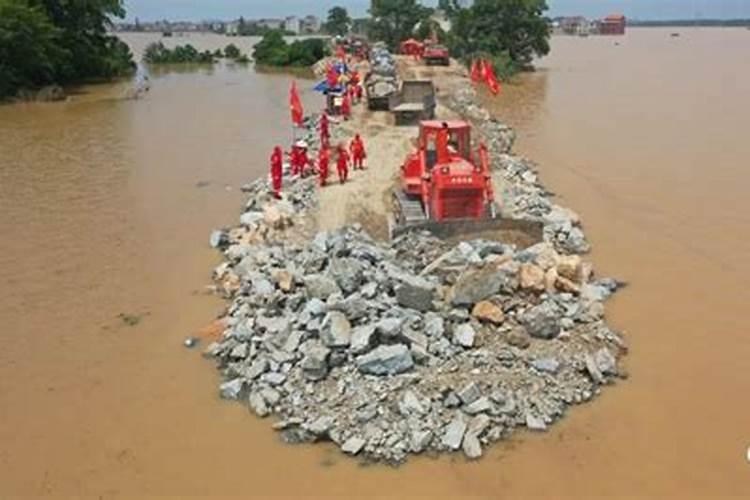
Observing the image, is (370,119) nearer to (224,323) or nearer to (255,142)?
(255,142)

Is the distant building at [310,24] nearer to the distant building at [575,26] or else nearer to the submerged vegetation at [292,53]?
the distant building at [575,26]

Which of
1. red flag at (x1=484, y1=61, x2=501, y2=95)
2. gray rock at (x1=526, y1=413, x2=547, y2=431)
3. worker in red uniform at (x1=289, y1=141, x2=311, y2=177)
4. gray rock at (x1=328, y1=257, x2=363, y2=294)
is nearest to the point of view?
gray rock at (x1=526, y1=413, x2=547, y2=431)

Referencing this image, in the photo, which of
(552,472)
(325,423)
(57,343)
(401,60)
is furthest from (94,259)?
(401,60)

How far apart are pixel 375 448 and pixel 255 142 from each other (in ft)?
69.7

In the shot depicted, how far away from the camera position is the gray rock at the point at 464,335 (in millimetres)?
10258

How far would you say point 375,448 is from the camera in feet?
29.0

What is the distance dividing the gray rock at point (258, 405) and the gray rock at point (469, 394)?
2352 millimetres

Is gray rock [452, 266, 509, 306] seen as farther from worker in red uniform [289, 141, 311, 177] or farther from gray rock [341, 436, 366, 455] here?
worker in red uniform [289, 141, 311, 177]

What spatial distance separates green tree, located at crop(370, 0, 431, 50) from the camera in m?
67.6

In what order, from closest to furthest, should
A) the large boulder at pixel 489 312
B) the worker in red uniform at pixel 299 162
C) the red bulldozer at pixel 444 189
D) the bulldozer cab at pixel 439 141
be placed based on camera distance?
1. the large boulder at pixel 489 312
2. the red bulldozer at pixel 444 189
3. the bulldozer cab at pixel 439 141
4. the worker in red uniform at pixel 299 162

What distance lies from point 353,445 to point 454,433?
1129 mm

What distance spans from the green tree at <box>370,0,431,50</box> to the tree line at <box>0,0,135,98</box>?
2069cm

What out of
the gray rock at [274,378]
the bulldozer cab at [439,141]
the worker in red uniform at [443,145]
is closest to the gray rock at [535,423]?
the gray rock at [274,378]

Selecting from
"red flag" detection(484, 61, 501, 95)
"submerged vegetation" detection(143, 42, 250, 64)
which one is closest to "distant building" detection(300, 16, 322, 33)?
"submerged vegetation" detection(143, 42, 250, 64)
